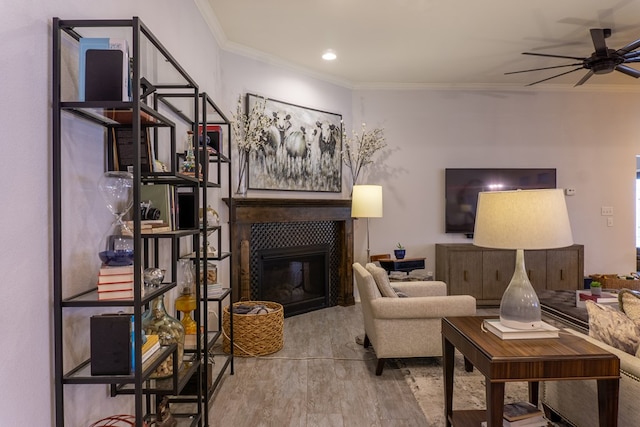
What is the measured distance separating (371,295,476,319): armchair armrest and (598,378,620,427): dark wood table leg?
1.26 meters

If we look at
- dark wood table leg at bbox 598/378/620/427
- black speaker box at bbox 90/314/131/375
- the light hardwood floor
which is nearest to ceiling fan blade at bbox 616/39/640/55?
dark wood table leg at bbox 598/378/620/427

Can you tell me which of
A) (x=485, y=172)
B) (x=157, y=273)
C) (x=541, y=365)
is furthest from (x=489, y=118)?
(x=157, y=273)

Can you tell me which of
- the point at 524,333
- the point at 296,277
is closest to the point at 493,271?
the point at 296,277

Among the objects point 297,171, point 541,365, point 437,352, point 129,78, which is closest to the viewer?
point 129,78

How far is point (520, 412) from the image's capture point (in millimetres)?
1878

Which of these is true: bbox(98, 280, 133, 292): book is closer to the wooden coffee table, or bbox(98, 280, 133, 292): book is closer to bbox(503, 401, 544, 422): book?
the wooden coffee table

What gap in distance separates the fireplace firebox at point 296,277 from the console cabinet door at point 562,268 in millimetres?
2798

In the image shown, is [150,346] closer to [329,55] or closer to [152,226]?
[152,226]

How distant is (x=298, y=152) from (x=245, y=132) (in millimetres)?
837

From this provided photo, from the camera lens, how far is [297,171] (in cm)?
473

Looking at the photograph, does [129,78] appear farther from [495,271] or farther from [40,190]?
[495,271]

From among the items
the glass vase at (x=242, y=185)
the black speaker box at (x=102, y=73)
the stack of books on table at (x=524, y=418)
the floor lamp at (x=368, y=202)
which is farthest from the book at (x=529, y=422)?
the glass vase at (x=242, y=185)

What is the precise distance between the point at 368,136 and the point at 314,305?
223 cm

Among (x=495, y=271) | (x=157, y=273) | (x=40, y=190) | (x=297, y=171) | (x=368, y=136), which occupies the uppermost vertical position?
(x=368, y=136)
